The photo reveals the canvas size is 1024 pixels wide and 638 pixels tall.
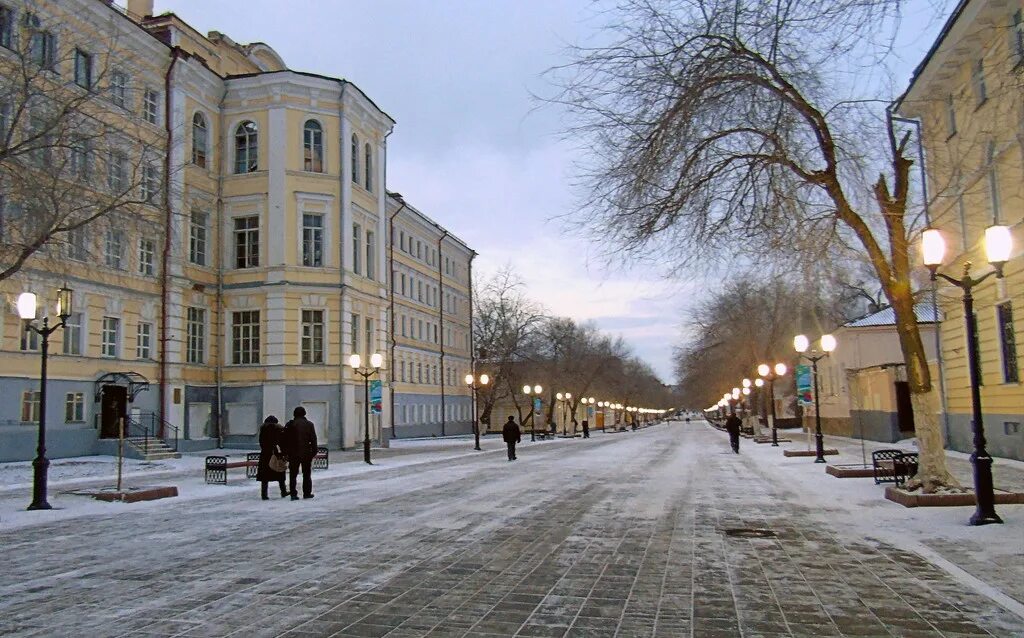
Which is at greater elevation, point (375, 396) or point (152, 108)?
point (152, 108)

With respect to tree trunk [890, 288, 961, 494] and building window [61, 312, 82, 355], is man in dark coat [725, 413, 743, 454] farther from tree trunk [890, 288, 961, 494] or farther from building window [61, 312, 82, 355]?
building window [61, 312, 82, 355]

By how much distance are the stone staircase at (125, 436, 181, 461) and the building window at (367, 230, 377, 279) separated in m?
13.9

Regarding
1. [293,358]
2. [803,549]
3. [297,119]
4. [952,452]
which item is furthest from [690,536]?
[297,119]

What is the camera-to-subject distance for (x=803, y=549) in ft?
31.2

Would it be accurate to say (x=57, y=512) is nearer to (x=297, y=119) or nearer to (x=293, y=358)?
(x=293, y=358)

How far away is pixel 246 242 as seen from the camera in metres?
37.5

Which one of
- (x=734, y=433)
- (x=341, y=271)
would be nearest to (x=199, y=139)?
(x=341, y=271)

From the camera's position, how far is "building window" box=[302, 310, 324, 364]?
37.1 m

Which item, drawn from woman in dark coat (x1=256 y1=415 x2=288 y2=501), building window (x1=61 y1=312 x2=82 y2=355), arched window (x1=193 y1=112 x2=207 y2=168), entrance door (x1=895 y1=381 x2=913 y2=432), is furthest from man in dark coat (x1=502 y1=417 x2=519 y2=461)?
arched window (x1=193 y1=112 x2=207 y2=168)

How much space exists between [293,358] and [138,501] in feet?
68.6

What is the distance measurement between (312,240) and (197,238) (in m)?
5.10

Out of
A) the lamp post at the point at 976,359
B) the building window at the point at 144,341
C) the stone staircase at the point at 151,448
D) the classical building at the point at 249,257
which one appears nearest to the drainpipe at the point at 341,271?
the classical building at the point at 249,257

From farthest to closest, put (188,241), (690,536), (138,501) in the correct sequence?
(188,241), (138,501), (690,536)

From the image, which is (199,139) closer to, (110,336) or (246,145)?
(246,145)
